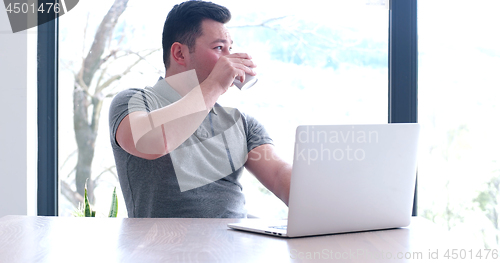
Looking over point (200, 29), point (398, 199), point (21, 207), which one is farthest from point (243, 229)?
point (21, 207)

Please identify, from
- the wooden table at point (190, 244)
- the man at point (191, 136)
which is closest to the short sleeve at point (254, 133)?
the man at point (191, 136)

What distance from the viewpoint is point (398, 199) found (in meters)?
0.99

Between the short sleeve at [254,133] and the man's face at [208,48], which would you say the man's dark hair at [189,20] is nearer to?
the man's face at [208,48]

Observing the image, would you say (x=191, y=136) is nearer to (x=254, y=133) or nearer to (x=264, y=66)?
(x=254, y=133)

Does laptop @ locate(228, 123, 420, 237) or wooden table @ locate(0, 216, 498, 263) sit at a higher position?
laptop @ locate(228, 123, 420, 237)

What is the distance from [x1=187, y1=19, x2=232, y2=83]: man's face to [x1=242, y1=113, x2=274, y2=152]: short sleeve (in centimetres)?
26

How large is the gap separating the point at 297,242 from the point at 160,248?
0.90ft

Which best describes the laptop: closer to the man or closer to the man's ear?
the man

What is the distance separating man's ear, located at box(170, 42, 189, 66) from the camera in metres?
1.68

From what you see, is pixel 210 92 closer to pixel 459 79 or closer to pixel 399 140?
pixel 399 140

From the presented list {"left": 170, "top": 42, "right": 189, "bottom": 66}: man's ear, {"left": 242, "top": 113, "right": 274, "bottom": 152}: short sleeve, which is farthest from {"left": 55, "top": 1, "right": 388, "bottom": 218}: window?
{"left": 170, "top": 42, "right": 189, "bottom": 66}: man's ear

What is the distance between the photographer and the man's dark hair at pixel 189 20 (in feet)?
5.52

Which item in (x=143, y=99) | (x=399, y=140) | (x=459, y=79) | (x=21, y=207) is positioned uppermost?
(x=459, y=79)

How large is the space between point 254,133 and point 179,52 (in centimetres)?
44
